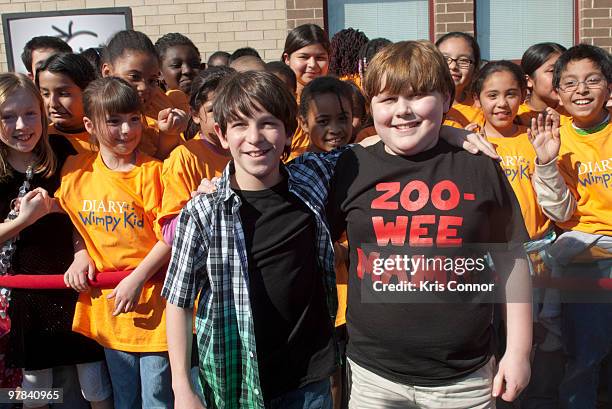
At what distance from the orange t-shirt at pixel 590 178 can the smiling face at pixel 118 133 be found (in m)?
2.16

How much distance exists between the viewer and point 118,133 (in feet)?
9.70

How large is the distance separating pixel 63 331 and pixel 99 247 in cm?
52

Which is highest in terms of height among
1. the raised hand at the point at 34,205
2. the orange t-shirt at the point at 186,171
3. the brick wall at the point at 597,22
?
the brick wall at the point at 597,22

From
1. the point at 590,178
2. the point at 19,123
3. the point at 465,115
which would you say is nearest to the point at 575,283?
the point at 590,178

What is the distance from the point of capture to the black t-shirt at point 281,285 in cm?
225

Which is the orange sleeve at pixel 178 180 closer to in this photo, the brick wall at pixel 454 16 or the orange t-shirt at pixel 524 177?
the orange t-shirt at pixel 524 177

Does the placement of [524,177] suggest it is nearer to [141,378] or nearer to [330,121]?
[330,121]

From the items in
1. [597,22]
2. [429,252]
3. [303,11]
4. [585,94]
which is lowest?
[429,252]

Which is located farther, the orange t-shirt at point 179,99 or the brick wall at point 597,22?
the brick wall at point 597,22

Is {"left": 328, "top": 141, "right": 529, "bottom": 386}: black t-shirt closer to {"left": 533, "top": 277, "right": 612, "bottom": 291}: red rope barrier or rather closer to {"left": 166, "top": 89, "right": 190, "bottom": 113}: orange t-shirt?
{"left": 533, "top": 277, "right": 612, "bottom": 291}: red rope barrier

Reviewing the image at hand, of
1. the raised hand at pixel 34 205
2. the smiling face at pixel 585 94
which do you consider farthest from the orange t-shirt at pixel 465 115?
A: the raised hand at pixel 34 205

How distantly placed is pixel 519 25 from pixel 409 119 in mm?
7057

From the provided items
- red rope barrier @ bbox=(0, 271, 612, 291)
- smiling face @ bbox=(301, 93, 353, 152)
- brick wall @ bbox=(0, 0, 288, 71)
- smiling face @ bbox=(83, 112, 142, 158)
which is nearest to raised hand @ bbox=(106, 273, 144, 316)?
red rope barrier @ bbox=(0, 271, 612, 291)

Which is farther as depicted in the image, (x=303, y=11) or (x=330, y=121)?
(x=303, y=11)
